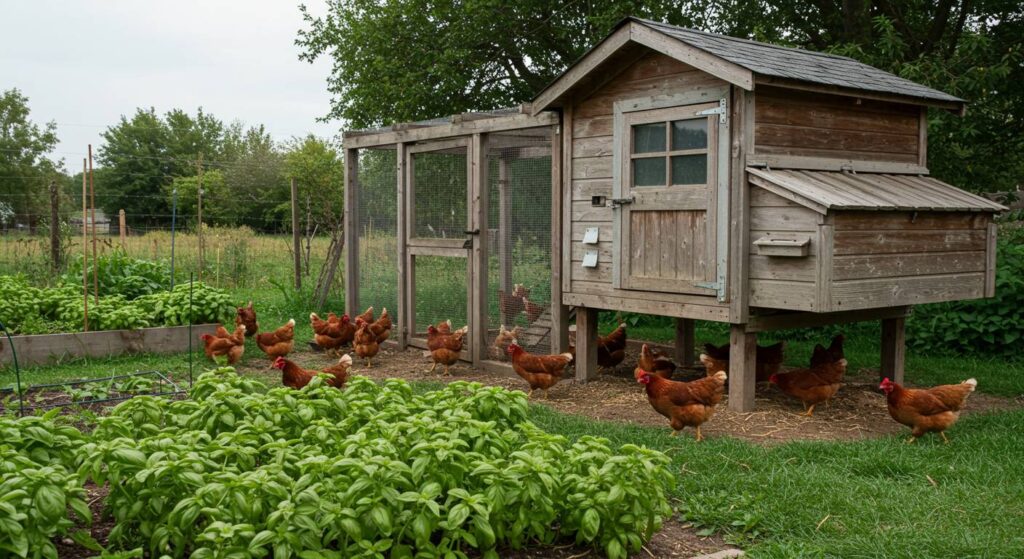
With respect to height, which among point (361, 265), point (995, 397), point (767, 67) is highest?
point (767, 67)

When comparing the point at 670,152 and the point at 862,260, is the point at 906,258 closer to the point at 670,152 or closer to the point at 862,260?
the point at 862,260

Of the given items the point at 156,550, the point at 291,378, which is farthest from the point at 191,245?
the point at 156,550

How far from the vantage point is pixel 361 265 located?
11430 mm

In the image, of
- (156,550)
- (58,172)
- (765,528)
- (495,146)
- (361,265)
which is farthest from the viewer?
(58,172)

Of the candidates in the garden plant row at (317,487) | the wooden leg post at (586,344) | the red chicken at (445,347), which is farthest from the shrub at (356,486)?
the red chicken at (445,347)

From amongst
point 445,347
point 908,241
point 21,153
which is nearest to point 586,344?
point 445,347

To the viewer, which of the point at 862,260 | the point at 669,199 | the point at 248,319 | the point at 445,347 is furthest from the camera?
the point at 248,319

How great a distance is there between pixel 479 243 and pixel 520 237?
21.3 inches

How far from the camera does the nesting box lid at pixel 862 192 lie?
6.14 m

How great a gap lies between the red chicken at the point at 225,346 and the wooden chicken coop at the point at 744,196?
10.6ft

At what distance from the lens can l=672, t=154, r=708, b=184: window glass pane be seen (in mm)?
6984

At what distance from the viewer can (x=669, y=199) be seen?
7223 mm

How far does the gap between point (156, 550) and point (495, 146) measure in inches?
245

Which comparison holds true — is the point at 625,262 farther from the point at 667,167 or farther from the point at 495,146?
the point at 495,146
